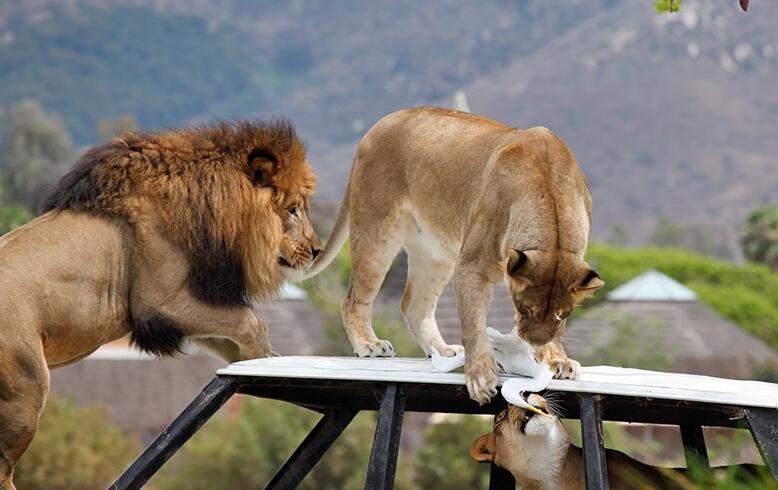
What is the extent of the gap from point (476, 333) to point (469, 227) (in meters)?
0.65

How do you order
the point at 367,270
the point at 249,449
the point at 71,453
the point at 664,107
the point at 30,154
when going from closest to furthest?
the point at 367,270 < the point at 249,449 < the point at 71,453 < the point at 30,154 < the point at 664,107

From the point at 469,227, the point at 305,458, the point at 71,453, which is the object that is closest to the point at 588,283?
the point at 469,227

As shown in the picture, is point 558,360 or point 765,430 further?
point 558,360

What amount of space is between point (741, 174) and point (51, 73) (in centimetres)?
7856

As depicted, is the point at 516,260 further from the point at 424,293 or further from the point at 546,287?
the point at 424,293

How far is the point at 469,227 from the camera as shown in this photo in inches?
227

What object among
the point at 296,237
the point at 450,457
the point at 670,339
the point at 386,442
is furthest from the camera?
the point at 670,339

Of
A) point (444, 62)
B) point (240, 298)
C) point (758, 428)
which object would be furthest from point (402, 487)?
point (444, 62)

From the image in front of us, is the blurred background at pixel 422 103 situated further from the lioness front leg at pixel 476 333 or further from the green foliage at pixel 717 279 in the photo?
the lioness front leg at pixel 476 333

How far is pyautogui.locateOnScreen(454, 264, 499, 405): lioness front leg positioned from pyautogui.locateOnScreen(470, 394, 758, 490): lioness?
27cm

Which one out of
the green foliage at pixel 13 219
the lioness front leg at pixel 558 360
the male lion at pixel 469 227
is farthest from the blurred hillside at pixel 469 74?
the lioness front leg at pixel 558 360

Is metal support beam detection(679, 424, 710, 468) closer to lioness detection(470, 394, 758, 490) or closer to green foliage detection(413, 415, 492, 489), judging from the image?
lioness detection(470, 394, 758, 490)

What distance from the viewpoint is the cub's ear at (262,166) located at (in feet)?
20.9

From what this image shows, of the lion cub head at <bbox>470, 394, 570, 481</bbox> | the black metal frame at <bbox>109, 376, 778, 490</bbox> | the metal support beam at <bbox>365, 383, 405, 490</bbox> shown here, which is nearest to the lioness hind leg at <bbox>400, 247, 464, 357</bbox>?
the black metal frame at <bbox>109, 376, 778, 490</bbox>
